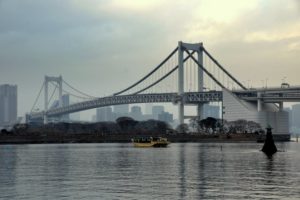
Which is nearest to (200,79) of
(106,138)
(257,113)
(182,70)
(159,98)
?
(182,70)

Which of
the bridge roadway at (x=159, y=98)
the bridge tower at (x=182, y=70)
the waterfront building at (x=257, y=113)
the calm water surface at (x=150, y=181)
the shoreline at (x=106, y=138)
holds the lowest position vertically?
the calm water surface at (x=150, y=181)

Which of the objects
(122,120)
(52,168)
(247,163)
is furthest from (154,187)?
(122,120)

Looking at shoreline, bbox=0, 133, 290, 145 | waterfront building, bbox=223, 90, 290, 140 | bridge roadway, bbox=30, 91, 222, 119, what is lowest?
shoreline, bbox=0, 133, 290, 145

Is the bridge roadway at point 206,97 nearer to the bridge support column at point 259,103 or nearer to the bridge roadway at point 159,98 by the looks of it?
the bridge roadway at point 159,98

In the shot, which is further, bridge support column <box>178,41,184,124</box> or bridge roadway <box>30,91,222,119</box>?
bridge roadway <box>30,91,222,119</box>

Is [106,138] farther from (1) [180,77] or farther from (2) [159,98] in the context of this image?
(1) [180,77]

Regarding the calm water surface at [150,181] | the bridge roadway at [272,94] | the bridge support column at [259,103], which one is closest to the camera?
the calm water surface at [150,181]

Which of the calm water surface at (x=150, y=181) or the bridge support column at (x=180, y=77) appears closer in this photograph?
the calm water surface at (x=150, y=181)

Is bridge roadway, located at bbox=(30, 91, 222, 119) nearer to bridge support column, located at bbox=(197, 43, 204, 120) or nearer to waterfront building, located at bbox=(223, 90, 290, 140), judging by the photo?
bridge support column, located at bbox=(197, 43, 204, 120)

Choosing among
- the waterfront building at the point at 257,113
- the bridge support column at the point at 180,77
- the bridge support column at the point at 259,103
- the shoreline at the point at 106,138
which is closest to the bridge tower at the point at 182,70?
the bridge support column at the point at 180,77

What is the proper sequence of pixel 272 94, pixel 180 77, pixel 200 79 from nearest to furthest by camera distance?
pixel 272 94
pixel 180 77
pixel 200 79

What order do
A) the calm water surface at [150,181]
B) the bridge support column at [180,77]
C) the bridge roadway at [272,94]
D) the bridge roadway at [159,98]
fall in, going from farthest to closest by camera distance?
the bridge roadway at [159,98], the bridge support column at [180,77], the bridge roadway at [272,94], the calm water surface at [150,181]

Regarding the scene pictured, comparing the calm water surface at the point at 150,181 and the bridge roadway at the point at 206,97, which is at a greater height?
the bridge roadway at the point at 206,97

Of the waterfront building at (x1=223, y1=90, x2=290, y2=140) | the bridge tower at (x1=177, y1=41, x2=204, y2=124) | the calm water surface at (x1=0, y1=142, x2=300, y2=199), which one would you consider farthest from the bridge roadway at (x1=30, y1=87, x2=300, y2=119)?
the calm water surface at (x1=0, y1=142, x2=300, y2=199)
